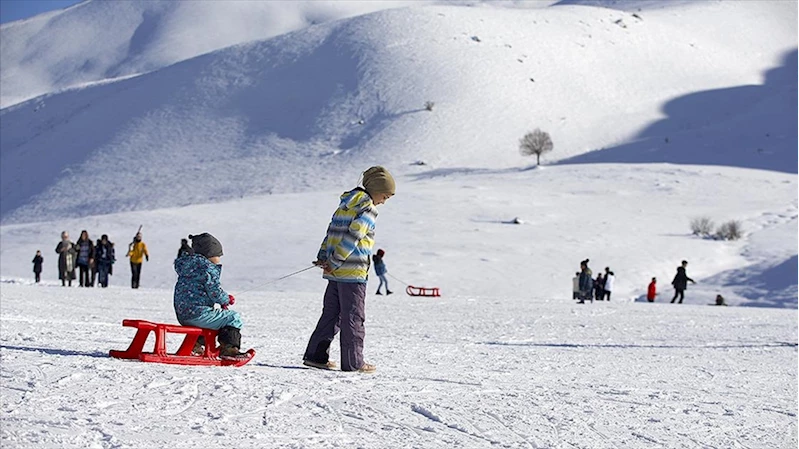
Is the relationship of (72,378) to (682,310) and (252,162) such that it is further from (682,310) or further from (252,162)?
(252,162)

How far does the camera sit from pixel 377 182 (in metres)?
7.34

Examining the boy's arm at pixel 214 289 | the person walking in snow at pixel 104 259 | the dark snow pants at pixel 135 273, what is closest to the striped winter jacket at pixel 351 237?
the boy's arm at pixel 214 289

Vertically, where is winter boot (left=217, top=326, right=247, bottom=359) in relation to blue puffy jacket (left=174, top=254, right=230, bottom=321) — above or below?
below

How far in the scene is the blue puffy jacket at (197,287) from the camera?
745 centimetres

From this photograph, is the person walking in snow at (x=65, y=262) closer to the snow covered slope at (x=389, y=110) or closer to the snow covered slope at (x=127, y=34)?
the snow covered slope at (x=389, y=110)

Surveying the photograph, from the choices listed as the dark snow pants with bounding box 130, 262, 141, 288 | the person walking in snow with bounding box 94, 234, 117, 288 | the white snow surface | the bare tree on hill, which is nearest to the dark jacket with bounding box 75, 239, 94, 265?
the person walking in snow with bounding box 94, 234, 117, 288

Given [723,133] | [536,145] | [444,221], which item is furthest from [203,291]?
[723,133]

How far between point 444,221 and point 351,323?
34.1 metres

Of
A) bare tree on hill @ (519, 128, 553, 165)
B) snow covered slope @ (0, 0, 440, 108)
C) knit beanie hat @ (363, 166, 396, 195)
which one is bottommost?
knit beanie hat @ (363, 166, 396, 195)

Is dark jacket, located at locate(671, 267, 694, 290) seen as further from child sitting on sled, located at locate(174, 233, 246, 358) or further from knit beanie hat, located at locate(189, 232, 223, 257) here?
knit beanie hat, located at locate(189, 232, 223, 257)

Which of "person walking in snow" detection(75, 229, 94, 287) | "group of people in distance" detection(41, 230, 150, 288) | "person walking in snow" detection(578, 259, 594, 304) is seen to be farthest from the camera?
"person walking in snow" detection(578, 259, 594, 304)

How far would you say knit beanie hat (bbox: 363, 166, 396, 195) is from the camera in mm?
7344

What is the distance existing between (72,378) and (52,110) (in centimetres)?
9269

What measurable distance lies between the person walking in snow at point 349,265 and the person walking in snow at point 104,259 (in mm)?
16851
